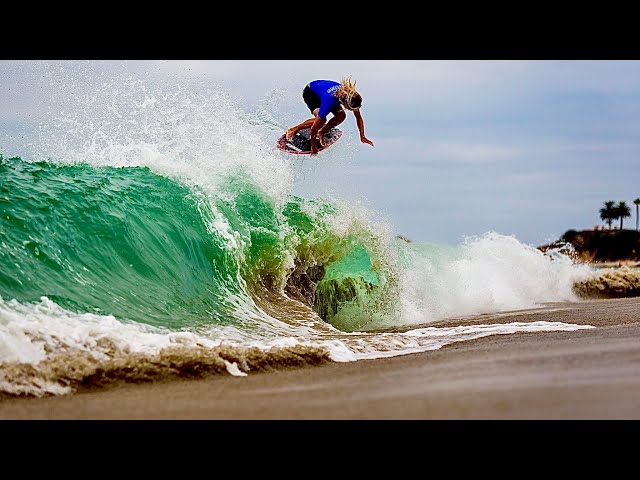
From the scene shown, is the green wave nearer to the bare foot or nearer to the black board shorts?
the bare foot

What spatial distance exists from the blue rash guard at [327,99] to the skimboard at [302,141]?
0.39m

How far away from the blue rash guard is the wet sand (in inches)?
166

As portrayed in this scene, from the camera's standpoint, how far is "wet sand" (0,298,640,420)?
3115 mm

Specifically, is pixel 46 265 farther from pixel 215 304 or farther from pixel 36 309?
pixel 215 304

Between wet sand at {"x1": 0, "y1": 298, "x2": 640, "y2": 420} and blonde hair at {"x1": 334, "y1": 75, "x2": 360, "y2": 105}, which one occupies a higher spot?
blonde hair at {"x1": 334, "y1": 75, "x2": 360, "y2": 105}

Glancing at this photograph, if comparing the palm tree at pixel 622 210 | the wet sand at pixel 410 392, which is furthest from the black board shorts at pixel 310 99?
the palm tree at pixel 622 210

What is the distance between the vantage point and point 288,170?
8.61m

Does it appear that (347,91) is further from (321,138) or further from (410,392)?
(410,392)

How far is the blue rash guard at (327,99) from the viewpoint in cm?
824

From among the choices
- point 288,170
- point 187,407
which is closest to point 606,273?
point 288,170

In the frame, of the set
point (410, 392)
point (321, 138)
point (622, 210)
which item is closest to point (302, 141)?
point (321, 138)

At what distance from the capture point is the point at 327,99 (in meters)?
8.27

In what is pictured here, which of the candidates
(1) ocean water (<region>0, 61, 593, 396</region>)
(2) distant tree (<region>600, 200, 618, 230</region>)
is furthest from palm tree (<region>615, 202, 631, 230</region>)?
(1) ocean water (<region>0, 61, 593, 396</region>)
